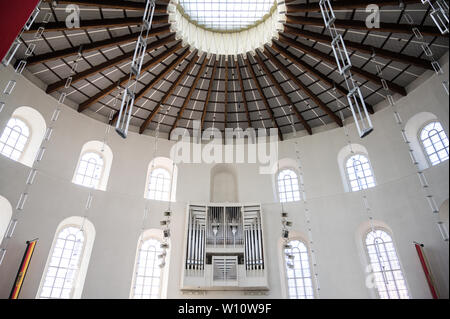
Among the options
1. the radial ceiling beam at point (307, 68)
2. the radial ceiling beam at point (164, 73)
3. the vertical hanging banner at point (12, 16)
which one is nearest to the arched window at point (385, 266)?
the radial ceiling beam at point (307, 68)

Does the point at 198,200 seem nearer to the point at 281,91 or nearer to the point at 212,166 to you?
the point at 212,166

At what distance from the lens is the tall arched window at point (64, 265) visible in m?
13.5

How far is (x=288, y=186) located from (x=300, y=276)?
506cm

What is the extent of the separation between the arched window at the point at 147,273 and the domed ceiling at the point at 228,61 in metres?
7.03

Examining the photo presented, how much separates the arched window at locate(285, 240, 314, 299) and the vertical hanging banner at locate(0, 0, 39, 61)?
13509mm

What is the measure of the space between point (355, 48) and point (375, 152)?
18.0 feet

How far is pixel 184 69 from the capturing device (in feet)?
52.6

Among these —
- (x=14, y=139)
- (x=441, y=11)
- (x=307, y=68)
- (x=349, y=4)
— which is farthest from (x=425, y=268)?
(x=14, y=139)

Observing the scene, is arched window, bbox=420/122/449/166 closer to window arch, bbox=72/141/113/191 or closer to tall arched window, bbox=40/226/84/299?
window arch, bbox=72/141/113/191

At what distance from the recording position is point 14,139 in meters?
14.1

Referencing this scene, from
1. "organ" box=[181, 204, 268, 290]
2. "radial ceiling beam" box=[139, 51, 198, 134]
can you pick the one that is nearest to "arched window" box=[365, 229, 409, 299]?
"organ" box=[181, 204, 268, 290]

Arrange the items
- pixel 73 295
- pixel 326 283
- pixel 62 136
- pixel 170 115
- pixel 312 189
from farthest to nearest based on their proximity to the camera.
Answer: pixel 170 115 → pixel 312 189 → pixel 62 136 → pixel 326 283 → pixel 73 295
